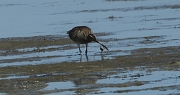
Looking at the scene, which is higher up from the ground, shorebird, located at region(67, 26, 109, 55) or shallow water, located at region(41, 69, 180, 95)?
shorebird, located at region(67, 26, 109, 55)

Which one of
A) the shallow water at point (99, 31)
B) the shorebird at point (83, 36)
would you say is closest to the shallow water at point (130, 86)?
the shallow water at point (99, 31)

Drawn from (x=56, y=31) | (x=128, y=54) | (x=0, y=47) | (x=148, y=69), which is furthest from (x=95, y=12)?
(x=148, y=69)

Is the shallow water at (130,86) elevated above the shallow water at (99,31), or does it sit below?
above

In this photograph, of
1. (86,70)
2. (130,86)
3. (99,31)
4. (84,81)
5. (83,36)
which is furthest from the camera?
(99,31)

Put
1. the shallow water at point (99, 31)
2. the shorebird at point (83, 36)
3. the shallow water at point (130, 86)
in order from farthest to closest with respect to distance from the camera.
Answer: the shorebird at point (83, 36)
the shallow water at point (99, 31)
the shallow water at point (130, 86)

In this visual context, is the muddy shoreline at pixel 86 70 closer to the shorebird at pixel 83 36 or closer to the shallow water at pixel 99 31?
the shallow water at pixel 99 31

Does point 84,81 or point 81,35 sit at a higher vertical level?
point 81,35

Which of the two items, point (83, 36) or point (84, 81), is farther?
point (83, 36)

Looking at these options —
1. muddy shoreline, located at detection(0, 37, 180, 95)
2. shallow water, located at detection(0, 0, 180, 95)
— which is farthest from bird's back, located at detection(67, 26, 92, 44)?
muddy shoreline, located at detection(0, 37, 180, 95)

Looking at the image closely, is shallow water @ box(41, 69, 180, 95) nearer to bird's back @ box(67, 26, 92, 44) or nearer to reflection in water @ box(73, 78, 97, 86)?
reflection in water @ box(73, 78, 97, 86)

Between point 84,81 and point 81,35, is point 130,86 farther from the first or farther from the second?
point 81,35

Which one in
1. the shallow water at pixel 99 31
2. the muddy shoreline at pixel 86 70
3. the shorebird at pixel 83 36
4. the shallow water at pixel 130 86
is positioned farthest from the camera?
the shorebird at pixel 83 36

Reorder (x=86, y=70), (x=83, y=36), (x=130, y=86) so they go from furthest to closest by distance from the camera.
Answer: (x=83, y=36), (x=86, y=70), (x=130, y=86)

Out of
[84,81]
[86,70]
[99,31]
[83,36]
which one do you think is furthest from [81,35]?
[84,81]
